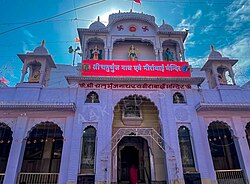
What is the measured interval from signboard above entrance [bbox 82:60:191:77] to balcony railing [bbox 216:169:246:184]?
5.49 m

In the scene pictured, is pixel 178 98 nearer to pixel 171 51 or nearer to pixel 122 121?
pixel 122 121

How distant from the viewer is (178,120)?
955 centimetres

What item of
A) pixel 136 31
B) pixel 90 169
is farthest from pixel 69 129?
pixel 136 31

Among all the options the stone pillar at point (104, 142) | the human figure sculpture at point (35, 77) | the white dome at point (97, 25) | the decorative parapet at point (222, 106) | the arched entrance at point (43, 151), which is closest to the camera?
the stone pillar at point (104, 142)

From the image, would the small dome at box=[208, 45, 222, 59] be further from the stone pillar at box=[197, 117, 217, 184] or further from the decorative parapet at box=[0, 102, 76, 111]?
the decorative parapet at box=[0, 102, 76, 111]

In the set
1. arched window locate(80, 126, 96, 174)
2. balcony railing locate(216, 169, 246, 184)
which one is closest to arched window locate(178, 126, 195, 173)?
balcony railing locate(216, 169, 246, 184)

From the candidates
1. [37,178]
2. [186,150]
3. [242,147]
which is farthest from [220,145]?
[37,178]

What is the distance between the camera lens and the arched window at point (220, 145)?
36.2ft

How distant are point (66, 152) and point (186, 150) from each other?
5851 mm

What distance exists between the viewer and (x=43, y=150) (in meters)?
10.8

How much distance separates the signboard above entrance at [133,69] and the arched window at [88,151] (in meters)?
3.11

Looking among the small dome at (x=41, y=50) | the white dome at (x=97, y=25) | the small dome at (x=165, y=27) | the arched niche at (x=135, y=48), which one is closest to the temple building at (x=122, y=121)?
the small dome at (x=41, y=50)

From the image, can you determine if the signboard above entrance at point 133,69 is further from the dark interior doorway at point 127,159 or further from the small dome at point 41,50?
the dark interior doorway at point 127,159

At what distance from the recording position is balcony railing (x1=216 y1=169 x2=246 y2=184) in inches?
346
